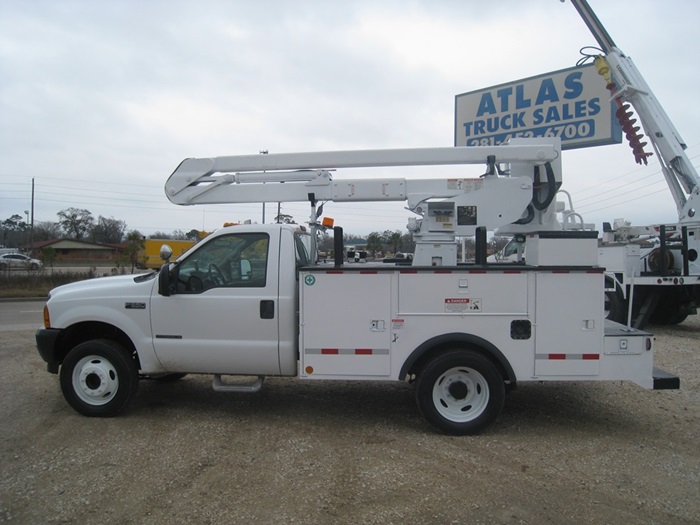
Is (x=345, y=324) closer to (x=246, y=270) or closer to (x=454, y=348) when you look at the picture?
(x=454, y=348)

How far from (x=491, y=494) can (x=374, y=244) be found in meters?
9.38

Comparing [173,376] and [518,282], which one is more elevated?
[518,282]

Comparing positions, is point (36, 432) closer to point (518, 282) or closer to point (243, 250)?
point (243, 250)

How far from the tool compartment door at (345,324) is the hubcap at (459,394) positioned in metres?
0.55

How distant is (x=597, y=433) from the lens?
201 inches

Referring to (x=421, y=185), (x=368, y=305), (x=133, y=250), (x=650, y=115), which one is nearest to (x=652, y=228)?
(x=650, y=115)

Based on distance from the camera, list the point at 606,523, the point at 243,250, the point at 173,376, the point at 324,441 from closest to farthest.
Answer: the point at 606,523 < the point at 324,441 < the point at 243,250 < the point at 173,376

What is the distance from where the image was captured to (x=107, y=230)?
79.9 m

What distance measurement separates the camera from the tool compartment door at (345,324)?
16.4ft

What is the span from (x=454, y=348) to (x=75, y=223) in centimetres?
8601

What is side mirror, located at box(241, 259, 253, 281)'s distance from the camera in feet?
17.5

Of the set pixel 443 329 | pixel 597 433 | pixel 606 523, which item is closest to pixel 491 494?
pixel 606 523

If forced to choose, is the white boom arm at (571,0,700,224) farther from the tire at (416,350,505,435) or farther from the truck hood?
the truck hood

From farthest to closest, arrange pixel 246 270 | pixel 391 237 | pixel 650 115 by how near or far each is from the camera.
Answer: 1. pixel 391 237
2. pixel 650 115
3. pixel 246 270
